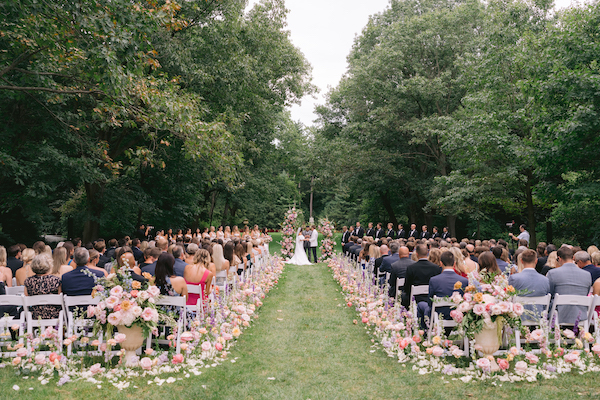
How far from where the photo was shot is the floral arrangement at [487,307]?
5.04 metres

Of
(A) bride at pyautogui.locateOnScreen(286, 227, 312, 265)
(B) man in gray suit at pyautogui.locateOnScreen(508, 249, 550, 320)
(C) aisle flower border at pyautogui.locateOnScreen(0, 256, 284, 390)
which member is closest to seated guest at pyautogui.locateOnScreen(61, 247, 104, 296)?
(C) aisle flower border at pyautogui.locateOnScreen(0, 256, 284, 390)

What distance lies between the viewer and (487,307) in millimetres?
5074

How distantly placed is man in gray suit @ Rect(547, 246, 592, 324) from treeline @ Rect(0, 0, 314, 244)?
7982mm

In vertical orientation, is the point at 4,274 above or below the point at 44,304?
above

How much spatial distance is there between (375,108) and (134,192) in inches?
663

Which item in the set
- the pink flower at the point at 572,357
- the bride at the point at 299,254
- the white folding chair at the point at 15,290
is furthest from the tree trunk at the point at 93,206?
the pink flower at the point at 572,357

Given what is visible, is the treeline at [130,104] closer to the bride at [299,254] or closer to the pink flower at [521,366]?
the bride at [299,254]

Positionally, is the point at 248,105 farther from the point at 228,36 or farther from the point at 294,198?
the point at 294,198

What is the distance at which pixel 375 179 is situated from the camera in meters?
27.5

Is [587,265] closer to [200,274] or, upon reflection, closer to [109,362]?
[200,274]

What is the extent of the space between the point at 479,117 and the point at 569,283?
1233cm

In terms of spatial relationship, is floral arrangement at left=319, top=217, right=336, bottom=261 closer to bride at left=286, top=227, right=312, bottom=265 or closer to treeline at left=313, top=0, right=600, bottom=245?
bride at left=286, top=227, right=312, bottom=265

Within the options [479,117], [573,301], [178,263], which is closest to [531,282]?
[573,301]

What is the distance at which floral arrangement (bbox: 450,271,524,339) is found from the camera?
16.5 feet
